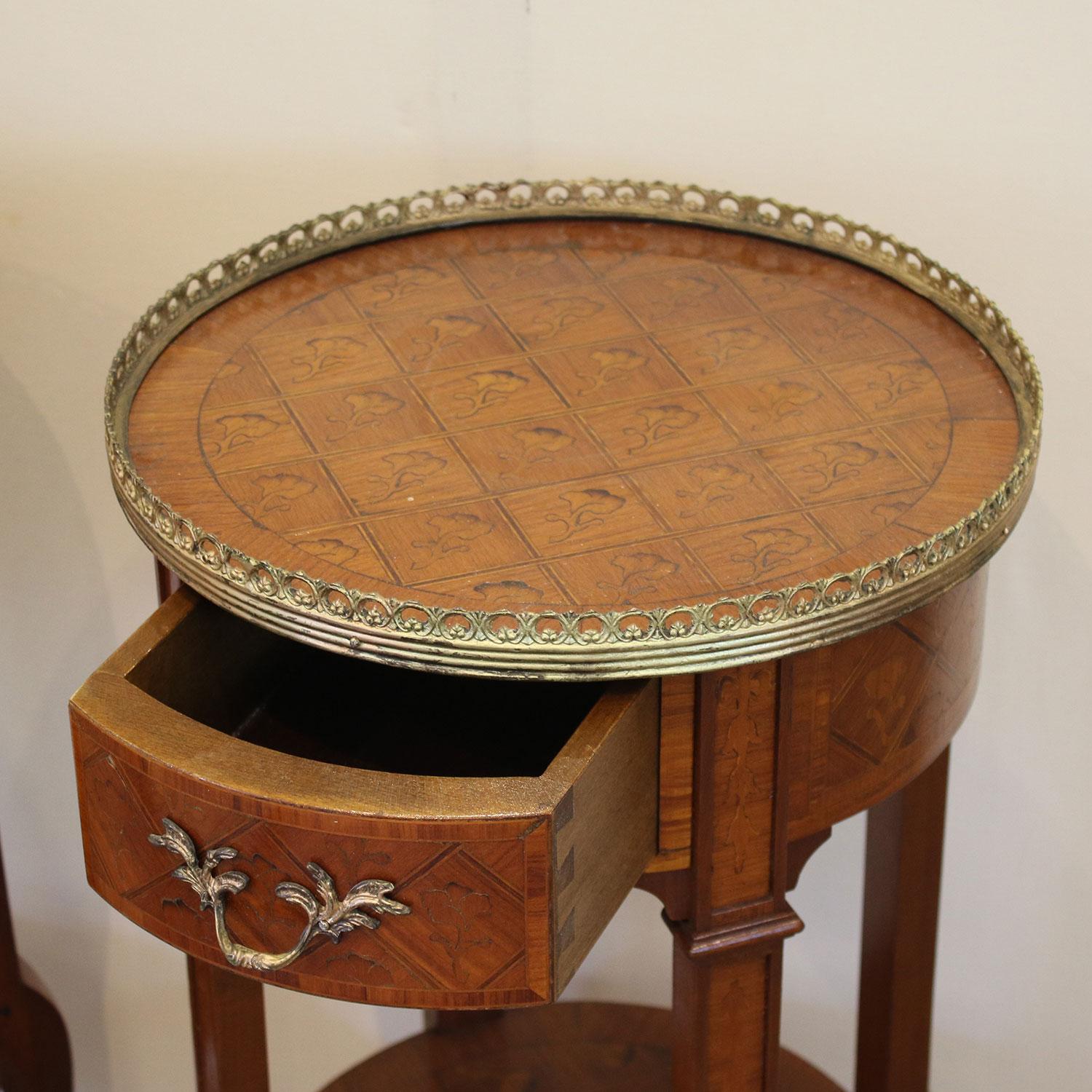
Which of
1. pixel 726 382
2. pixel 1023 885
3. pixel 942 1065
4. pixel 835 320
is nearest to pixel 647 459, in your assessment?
pixel 726 382

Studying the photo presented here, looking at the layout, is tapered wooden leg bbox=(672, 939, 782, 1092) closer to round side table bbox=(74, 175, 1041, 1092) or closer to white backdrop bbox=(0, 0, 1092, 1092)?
round side table bbox=(74, 175, 1041, 1092)

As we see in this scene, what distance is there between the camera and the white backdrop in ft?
4.89

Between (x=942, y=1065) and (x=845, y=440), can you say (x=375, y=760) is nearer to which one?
(x=845, y=440)

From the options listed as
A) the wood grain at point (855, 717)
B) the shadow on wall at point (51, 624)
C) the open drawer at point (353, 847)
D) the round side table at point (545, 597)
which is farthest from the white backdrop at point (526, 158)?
the open drawer at point (353, 847)

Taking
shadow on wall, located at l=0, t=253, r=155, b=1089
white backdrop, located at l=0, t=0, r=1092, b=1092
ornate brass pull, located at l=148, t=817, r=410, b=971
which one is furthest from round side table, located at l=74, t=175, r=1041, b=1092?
shadow on wall, located at l=0, t=253, r=155, b=1089

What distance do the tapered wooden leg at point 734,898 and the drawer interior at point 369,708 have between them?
12cm

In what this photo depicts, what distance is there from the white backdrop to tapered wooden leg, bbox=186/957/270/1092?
1.90ft

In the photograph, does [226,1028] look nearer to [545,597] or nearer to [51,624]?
[545,597]

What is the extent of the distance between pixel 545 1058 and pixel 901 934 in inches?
15.7

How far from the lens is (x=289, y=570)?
3.16 ft

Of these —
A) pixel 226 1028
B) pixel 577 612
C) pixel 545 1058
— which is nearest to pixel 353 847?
pixel 577 612

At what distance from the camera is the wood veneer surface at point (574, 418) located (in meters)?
0.99

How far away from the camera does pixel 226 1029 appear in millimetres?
1213

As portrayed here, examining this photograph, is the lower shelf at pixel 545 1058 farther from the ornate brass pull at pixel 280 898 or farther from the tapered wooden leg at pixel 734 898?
the ornate brass pull at pixel 280 898
